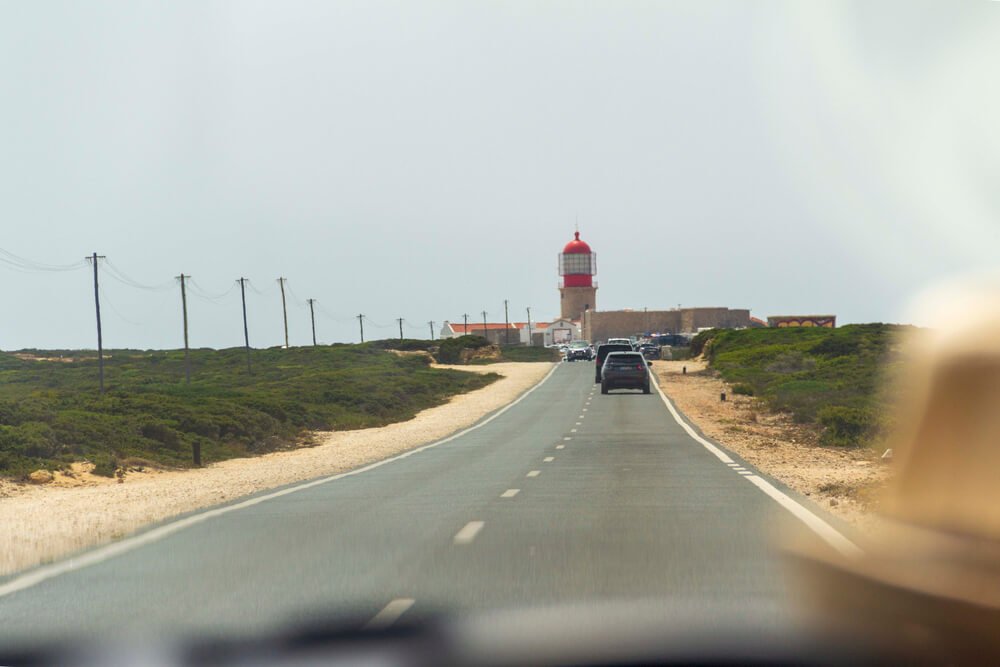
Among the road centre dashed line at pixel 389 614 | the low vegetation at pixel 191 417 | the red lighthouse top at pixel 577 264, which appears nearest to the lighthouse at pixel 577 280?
the red lighthouse top at pixel 577 264

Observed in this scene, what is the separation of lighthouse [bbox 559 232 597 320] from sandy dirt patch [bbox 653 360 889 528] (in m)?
113

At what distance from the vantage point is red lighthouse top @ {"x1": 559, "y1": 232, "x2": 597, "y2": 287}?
16900 cm

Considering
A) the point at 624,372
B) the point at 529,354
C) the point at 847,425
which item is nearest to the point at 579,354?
the point at 529,354

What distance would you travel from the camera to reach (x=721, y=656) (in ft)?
21.3

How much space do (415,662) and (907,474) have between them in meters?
2.70

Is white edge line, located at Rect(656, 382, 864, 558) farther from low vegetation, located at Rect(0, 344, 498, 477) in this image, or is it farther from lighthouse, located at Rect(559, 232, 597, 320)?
lighthouse, located at Rect(559, 232, 597, 320)

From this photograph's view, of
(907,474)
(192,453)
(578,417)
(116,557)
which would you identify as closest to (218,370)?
(578,417)

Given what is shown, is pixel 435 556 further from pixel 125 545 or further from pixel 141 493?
pixel 141 493

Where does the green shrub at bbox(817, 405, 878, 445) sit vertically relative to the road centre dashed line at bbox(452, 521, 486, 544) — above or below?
below

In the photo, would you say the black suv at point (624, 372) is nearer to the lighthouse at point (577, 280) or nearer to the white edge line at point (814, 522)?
the white edge line at point (814, 522)

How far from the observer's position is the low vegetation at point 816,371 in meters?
33.3

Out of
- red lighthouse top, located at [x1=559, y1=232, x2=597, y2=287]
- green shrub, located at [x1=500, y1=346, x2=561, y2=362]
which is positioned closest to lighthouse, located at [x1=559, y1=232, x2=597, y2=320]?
red lighthouse top, located at [x1=559, y1=232, x2=597, y2=287]

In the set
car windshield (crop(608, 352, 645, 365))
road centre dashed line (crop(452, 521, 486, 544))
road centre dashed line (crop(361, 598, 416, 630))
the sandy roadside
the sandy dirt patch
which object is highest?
car windshield (crop(608, 352, 645, 365))

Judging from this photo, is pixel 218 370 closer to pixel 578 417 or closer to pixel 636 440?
pixel 578 417
